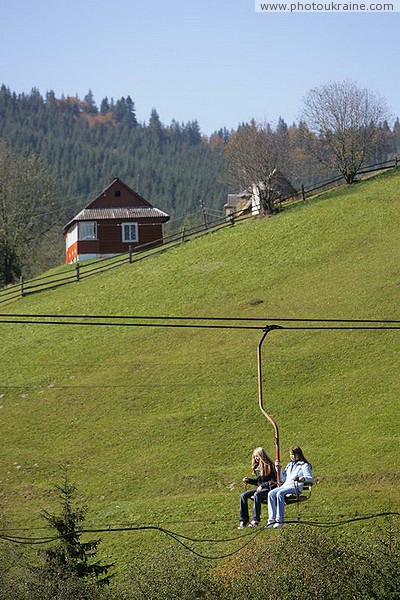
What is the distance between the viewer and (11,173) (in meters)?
97.4

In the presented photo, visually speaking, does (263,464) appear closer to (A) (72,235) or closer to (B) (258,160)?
(B) (258,160)

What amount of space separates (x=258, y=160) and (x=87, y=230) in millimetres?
16360

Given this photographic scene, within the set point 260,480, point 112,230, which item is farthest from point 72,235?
point 260,480

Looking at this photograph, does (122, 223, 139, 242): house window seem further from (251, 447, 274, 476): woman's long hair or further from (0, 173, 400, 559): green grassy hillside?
(251, 447, 274, 476): woman's long hair

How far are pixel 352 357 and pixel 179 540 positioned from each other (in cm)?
1823

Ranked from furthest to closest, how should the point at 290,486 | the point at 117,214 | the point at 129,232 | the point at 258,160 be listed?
the point at 117,214, the point at 129,232, the point at 258,160, the point at 290,486

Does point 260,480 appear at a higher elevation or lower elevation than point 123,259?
lower

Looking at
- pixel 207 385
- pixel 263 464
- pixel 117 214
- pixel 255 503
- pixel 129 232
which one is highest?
pixel 117 214

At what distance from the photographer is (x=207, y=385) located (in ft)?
145

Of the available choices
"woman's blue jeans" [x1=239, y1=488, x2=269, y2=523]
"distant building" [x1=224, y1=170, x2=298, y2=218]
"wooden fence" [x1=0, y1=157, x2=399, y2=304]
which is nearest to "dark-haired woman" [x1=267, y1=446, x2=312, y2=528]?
"woman's blue jeans" [x1=239, y1=488, x2=269, y2=523]

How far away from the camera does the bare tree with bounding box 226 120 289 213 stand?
80.1 meters

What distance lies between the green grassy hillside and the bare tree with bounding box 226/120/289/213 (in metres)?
12.3

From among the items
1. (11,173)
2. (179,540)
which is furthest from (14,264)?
(179,540)

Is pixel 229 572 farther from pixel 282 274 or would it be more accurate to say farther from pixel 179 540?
pixel 282 274
